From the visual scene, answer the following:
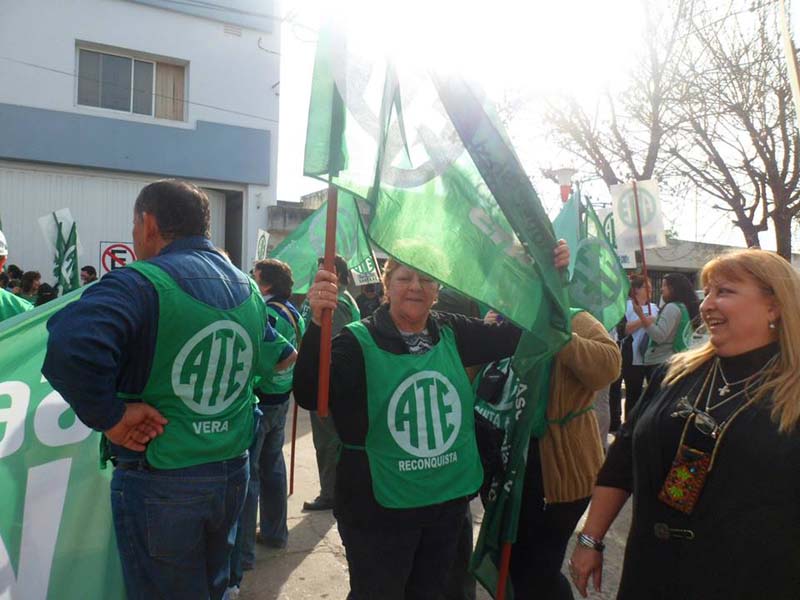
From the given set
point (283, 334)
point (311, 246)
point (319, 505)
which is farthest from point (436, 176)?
→ point (311, 246)

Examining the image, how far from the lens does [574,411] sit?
292 centimetres

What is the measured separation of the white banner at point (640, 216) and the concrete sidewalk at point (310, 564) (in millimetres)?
3166

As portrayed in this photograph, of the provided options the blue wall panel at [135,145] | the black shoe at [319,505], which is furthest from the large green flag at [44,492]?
the blue wall panel at [135,145]

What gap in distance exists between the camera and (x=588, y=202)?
450cm

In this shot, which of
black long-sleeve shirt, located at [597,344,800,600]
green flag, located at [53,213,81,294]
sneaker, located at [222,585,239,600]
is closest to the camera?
black long-sleeve shirt, located at [597,344,800,600]

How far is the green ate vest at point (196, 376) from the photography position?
2.20 m

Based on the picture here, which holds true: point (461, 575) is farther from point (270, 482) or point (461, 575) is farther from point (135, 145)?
point (135, 145)

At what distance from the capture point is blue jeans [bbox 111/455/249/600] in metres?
2.20

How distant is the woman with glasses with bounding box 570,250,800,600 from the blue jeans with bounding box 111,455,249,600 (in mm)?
1284

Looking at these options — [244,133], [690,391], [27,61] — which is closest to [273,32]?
[244,133]

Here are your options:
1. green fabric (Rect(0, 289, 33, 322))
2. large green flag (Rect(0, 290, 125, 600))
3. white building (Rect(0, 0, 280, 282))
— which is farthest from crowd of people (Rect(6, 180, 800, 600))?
white building (Rect(0, 0, 280, 282))

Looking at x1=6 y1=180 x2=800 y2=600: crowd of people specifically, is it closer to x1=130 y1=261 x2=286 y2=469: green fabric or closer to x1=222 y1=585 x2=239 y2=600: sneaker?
x1=130 y1=261 x2=286 y2=469: green fabric

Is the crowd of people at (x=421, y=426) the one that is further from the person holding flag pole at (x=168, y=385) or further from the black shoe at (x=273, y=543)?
the black shoe at (x=273, y=543)

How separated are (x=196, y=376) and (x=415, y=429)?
2.61 ft
